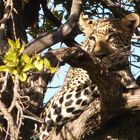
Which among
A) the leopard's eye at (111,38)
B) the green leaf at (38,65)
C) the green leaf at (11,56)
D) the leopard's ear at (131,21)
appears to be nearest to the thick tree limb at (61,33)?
the leopard's eye at (111,38)

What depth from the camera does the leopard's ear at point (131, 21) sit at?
5391 millimetres

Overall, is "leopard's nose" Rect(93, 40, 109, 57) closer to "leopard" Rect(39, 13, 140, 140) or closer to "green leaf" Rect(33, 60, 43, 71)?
"leopard" Rect(39, 13, 140, 140)

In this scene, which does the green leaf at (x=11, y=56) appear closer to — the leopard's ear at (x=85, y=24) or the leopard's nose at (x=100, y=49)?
the leopard's nose at (x=100, y=49)

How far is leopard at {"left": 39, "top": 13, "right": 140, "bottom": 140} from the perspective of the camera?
4617mm

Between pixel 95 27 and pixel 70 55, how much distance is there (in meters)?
1.96

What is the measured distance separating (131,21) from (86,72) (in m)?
1.00

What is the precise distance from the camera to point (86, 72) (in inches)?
185

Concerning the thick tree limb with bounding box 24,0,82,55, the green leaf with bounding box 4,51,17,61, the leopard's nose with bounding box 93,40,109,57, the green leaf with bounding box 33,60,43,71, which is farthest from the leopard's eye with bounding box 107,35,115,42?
the green leaf with bounding box 4,51,17,61

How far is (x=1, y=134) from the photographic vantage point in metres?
4.54

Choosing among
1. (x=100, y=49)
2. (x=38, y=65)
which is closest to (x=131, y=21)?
(x=100, y=49)

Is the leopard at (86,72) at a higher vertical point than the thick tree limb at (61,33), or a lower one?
lower

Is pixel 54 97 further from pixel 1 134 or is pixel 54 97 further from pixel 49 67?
pixel 49 67

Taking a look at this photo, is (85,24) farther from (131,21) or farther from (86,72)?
(86,72)

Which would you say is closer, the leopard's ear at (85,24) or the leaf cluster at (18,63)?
the leaf cluster at (18,63)
